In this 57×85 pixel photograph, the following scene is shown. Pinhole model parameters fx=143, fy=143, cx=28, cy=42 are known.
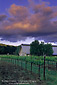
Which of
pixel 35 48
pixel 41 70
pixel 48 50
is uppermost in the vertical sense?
pixel 35 48

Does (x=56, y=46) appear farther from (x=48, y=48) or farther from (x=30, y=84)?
(x=30, y=84)

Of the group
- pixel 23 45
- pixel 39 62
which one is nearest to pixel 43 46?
pixel 23 45

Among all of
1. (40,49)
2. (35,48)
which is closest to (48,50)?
(40,49)

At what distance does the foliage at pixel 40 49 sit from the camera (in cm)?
4719

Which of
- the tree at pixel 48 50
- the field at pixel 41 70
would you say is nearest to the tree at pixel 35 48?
the tree at pixel 48 50

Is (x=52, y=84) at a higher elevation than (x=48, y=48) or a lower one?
lower

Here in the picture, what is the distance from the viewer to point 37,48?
4753cm

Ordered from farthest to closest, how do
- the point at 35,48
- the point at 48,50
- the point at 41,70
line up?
the point at 35,48 < the point at 48,50 < the point at 41,70

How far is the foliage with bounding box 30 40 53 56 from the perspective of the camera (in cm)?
4719

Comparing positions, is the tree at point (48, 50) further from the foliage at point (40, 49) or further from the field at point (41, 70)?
the field at point (41, 70)

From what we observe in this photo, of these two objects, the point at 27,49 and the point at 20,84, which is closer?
the point at 20,84

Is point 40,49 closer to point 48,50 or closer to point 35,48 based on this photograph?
point 35,48

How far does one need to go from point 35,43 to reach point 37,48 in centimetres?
196

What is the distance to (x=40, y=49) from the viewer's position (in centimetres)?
4741
